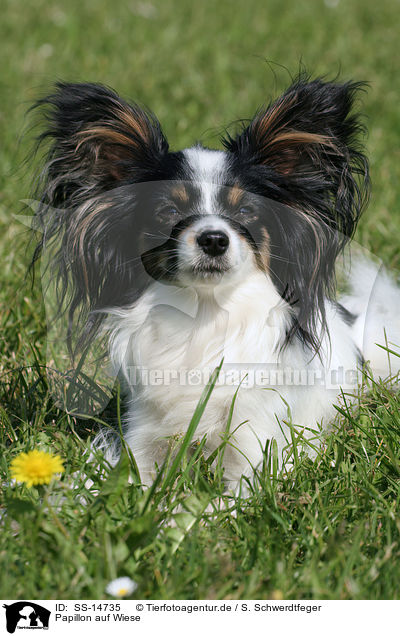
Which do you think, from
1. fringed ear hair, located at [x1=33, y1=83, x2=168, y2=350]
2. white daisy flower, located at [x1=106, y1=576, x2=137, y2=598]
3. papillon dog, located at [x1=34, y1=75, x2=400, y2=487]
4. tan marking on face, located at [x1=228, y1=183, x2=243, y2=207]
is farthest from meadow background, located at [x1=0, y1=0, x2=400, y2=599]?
tan marking on face, located at [x1=228, y1=183, x2=243, y2=207]

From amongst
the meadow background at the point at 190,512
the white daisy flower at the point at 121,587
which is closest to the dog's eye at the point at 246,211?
the meadow background at the point at 190,512

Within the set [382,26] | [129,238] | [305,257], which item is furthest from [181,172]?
[382,26]

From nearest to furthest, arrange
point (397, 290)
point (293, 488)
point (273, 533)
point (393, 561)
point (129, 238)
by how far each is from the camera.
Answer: point (393, 561)
point (273, 533)
point (293, 488)
point (129, 238)
point (397, 290)

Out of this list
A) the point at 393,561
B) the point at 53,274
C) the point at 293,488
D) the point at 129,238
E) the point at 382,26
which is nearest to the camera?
the point at 393,561

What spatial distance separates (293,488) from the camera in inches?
92.4

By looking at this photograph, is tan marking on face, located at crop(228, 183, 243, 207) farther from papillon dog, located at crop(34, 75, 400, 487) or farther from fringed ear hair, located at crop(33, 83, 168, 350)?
fringed ear hair, located at crop(33, 83, 168, 350)

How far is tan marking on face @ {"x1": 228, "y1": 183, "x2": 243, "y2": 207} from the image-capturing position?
240 centimetres

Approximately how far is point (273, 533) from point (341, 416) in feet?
2.53

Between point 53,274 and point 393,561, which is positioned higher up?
point 53,274

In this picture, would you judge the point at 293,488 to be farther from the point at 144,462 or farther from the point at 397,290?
the point at 397,290

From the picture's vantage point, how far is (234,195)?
2400 millimetres
